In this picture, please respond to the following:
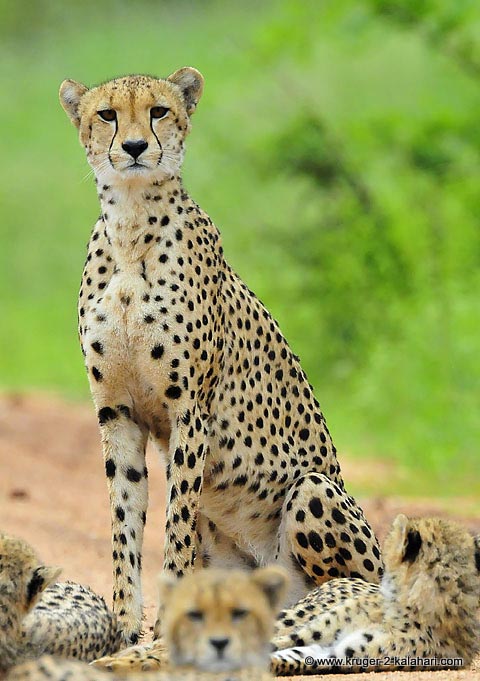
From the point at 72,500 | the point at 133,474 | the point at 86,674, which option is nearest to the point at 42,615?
the point at 86,674

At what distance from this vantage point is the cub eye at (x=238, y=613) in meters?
3.70

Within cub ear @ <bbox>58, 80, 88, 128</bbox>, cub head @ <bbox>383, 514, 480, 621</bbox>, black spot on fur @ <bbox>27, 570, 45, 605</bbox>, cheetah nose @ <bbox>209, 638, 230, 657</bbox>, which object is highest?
cub ear @ <bbox>58, 80, 88, 128</bbox>

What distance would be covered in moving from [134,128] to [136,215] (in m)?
0.37

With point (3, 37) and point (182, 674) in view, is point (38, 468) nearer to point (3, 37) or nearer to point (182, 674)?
point (182, 674)

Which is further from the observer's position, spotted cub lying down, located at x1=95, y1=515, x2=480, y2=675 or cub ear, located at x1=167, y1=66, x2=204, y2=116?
cub ear, located at x1=167, y1=66, x2=204, y2=116

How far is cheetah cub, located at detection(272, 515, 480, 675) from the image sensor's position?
191 inches

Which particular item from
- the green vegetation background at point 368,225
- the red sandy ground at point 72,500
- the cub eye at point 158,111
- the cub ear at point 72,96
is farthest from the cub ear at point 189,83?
the green vegetation background at point 368,225

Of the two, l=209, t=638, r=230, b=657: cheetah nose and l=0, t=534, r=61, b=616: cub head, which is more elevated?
l=0, t=534, r=61, b=616: cub head

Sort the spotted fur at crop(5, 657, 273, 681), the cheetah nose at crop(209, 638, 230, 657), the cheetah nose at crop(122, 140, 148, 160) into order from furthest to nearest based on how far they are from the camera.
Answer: the cheetah nose at crop(122, 140, 148, 160) → the spotted fur at crop(5, 657, 273, 681) → the cheetah nose at crop(209, 638, 230, 657)

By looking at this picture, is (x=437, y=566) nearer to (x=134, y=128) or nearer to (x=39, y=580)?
(x=39, y=580)

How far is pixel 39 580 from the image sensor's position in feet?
14.3

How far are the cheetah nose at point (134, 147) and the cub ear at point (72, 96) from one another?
0.44 m

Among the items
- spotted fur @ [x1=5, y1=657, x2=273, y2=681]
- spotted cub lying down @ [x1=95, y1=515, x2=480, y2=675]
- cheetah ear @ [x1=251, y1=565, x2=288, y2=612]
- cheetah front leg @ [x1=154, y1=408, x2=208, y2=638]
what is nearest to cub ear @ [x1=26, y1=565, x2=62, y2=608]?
spotted fur @ [x1=5, y1=657, x2=273, y2=681]

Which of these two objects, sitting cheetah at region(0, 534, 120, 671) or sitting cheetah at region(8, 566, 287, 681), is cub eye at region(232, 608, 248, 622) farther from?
sitting cheetah at region(0, 534, 120, 671)
